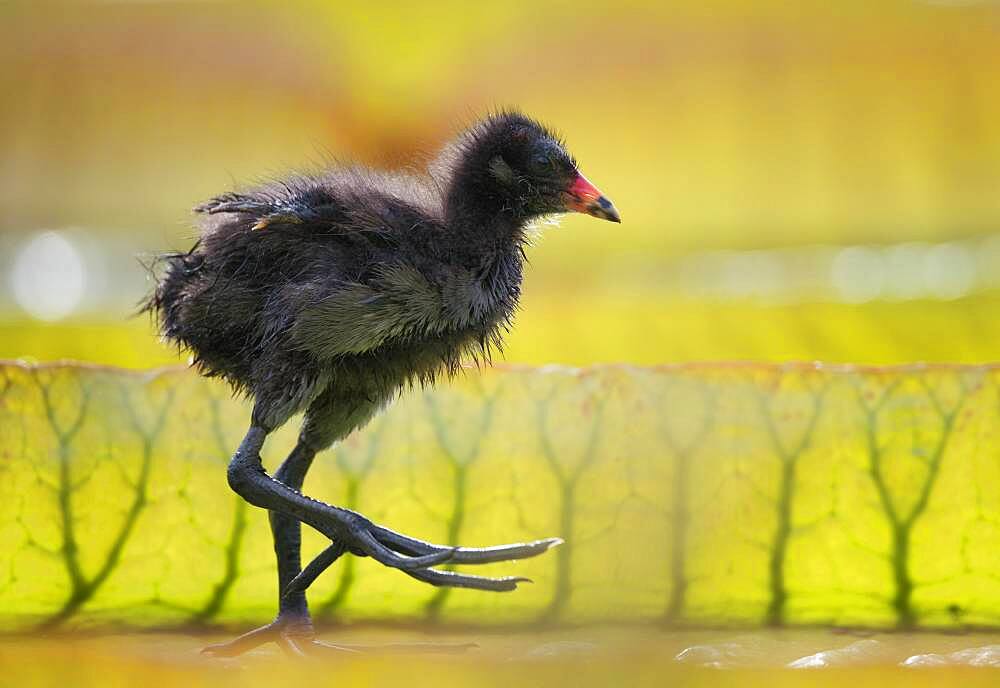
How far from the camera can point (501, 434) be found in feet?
3.62

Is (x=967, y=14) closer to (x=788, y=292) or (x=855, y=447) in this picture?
(x=788, y=292)

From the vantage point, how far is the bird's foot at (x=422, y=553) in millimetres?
853

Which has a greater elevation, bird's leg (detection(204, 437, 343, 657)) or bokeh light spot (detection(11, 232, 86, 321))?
bokeh light spot (detection(11, 232, 86, 321))

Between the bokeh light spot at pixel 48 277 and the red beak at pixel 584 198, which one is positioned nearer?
the red beak at pixel 584 198

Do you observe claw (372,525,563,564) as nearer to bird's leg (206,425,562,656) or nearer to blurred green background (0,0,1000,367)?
bird's leg (206,425,562,656)

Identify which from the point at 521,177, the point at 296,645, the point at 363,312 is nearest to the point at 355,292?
the point at 363,312

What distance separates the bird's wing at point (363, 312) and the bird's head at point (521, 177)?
0.08 meters

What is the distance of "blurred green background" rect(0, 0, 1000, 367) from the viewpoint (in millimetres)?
1455

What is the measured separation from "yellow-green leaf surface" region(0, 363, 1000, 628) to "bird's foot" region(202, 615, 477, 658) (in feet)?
0.20

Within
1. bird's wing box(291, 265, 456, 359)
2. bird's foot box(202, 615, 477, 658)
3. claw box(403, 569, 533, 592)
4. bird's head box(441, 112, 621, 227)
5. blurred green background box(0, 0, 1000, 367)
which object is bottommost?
bird's foot box(202, 615, 477, 658)

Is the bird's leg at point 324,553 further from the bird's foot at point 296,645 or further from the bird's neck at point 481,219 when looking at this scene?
the bird's neck at point 481,219

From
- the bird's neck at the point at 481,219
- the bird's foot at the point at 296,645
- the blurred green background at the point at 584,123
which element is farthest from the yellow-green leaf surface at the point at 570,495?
the blurred green background at the point at 584,123

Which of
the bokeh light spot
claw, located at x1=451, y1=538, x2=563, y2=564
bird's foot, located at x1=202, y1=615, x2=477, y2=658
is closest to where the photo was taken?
claw, located at x1=451, y1=538, x2=563, y2=564

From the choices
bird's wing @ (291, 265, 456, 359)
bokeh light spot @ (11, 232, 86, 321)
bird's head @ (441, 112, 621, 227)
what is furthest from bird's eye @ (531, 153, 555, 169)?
bokeh light spot @ (11, 232, 86, 321)
